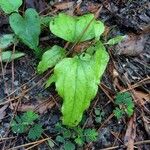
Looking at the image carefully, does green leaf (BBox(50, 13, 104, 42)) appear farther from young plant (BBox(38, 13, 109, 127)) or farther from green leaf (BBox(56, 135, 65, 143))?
green leaf (BBox(56, 135, 65, 143))

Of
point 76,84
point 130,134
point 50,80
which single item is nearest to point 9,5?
point 50,80

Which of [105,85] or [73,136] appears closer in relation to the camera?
[73,136]

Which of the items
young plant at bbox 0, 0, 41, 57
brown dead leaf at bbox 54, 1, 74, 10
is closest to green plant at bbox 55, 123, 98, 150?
young plant at bbox 0, 0, 41, 57

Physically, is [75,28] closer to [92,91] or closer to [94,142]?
[92,91]

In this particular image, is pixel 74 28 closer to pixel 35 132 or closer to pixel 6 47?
pixel 6 47

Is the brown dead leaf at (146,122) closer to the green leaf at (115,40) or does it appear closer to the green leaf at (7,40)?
the green leaf at (115,40)

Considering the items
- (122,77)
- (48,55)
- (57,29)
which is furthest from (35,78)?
(122,77)
